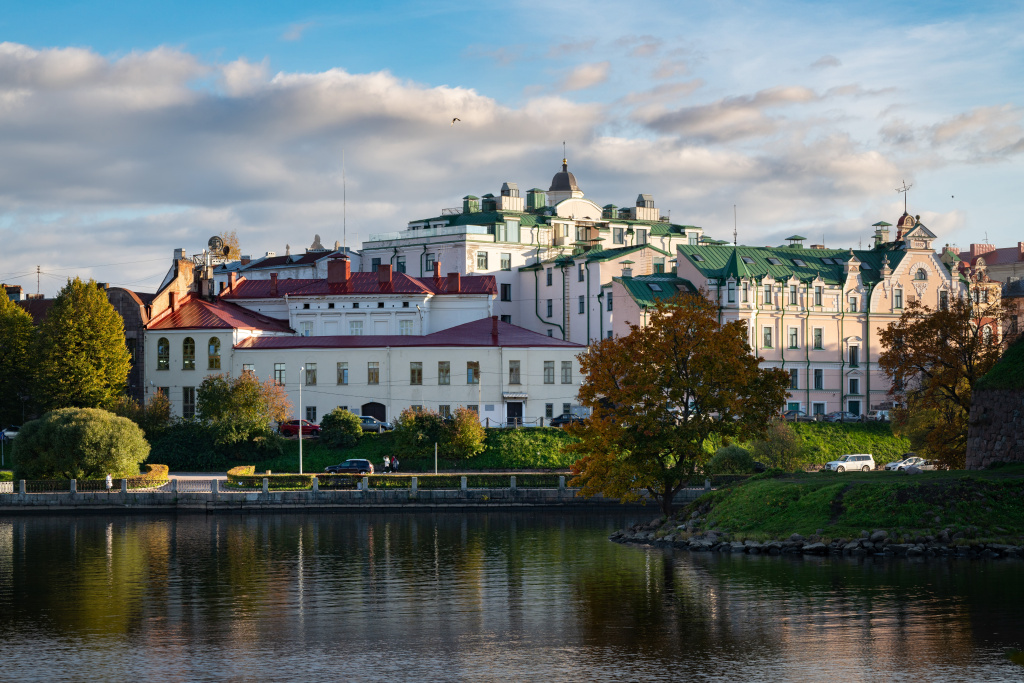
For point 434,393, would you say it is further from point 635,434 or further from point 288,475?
point 635,434

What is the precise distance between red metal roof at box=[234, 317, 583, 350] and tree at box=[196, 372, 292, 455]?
7.09m

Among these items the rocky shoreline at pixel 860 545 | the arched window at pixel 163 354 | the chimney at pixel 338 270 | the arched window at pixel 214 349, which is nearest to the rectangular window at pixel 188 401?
the arched window at pixel 163 354

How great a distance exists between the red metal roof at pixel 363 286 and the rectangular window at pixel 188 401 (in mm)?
13972

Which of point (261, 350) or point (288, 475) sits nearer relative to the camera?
point (288, 475)

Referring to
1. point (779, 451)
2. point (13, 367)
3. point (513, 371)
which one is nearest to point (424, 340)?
point (513, 371)

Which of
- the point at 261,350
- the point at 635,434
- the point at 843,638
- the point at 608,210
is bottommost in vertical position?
the point at 843,638

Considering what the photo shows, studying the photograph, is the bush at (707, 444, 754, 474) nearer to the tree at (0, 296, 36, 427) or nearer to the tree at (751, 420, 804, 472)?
the tree at (751, 420, 804, 472)

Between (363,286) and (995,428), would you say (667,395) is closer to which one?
(995,428)

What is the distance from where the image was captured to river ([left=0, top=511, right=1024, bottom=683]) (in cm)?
3297

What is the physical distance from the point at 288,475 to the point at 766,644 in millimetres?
49116

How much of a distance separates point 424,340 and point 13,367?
103ft

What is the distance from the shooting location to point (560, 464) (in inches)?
3506

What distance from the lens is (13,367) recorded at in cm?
9588

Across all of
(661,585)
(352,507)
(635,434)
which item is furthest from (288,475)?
(661,585)
